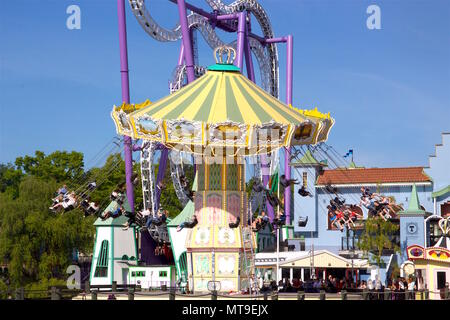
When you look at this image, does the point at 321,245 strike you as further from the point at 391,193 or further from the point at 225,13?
the point at 225,13

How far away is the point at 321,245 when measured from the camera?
172ft

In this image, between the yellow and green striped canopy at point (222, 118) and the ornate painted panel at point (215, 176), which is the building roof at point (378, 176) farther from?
the ornate painted panel at point (215, 176)

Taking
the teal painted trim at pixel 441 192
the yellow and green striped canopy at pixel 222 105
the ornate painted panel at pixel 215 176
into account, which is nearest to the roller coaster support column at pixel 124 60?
the yellow and green striped canopy at pixel 222 105

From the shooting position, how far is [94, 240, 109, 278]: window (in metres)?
36.7

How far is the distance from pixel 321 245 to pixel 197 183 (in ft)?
80.9

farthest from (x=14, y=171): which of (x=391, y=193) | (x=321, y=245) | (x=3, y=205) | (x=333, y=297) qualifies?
(x=333, y=297)

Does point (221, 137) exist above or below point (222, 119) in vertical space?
below

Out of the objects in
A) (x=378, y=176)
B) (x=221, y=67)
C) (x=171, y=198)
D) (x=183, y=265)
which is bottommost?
(x=183, y=265)

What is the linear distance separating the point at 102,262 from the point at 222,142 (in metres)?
12.2

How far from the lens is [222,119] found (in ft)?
88.7

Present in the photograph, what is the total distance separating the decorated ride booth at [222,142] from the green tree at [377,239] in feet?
58.3

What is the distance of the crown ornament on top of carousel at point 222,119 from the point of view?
2680 cm

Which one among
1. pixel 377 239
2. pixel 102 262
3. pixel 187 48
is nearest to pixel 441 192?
pixel 377 239

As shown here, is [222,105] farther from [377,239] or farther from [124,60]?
[377,239]
